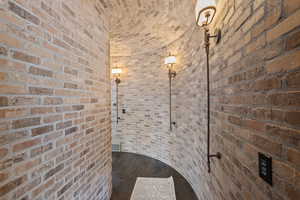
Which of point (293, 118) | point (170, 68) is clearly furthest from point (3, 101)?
point (170, 68)

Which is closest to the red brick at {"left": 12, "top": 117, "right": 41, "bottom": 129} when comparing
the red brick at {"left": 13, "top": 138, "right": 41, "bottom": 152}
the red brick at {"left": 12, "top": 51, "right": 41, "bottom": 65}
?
the red brick at {"left": 13, "top": 138, "right": 41, "bottom": 152}

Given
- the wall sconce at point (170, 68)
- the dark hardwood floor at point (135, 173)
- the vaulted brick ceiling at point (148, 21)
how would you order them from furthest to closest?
the wall sconce at point (170, 68) < the dark hardwood floor at point (135, 173) < the vaulted brick ceiling at point (148, 21)

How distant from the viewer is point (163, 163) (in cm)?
317

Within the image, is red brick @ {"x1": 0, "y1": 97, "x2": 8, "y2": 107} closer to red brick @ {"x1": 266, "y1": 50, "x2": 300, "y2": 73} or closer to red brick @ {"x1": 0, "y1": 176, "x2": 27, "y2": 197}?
red brick @ {"x1": 0, "y1": 176, "x2": 27, "y2": 197}

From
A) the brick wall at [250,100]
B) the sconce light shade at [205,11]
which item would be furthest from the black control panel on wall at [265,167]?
the sconce light shade at [205,11]

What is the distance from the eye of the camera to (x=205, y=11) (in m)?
1.15

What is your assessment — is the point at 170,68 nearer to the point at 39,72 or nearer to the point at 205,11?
the point at 205,11

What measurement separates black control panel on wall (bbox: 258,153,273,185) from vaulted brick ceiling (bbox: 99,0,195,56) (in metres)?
2.04

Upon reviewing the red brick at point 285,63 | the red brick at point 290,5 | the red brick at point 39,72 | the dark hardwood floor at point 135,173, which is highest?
the red brick at point 290,5

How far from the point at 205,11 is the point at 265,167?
129cm

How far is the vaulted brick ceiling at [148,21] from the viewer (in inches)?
77.5

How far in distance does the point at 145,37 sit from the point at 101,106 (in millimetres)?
2065

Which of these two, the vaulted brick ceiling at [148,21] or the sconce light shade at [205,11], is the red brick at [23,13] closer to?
the vaulted brick ceiling at [148,21]

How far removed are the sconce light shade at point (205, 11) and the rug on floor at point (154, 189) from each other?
2557 mm
